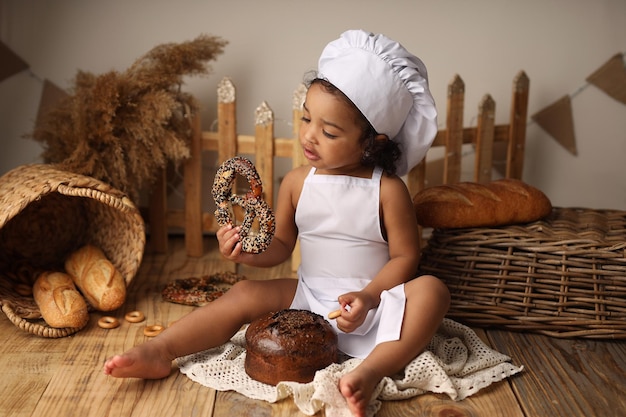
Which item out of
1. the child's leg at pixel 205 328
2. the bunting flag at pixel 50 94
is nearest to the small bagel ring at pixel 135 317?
the child's leg at pixel 205 328

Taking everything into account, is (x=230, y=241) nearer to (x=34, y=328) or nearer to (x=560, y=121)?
(x=34, y=328)

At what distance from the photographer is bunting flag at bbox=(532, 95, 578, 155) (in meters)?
3.12

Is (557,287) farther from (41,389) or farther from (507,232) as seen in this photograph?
(41,389)

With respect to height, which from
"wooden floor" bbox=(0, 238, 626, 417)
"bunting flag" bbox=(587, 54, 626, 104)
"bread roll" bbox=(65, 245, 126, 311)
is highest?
"bunting flag" bbox=(587, 54, 626, 104)

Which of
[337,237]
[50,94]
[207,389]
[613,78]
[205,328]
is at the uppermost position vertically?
[613,78]

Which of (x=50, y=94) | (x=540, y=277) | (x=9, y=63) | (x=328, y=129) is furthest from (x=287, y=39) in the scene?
(x=540, y=277)

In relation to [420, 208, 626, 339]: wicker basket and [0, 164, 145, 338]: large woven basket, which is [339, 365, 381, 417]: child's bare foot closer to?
[420, 208, 626, 339]: wicker basket

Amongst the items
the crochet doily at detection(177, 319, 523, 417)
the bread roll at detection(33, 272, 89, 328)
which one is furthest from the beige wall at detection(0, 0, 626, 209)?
the crochet doily at detection(177, 319, 523, 417)

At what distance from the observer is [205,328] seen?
1.90m

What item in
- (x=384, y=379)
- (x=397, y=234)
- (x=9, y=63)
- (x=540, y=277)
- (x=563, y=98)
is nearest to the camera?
(x=384, y=379)

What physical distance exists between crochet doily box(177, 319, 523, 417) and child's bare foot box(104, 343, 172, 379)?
65mm

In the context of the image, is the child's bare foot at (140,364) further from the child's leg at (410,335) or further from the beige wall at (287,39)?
the beige wall at (287,39)

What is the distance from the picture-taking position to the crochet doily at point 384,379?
166 centimetres

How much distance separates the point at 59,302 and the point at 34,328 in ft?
0.40
